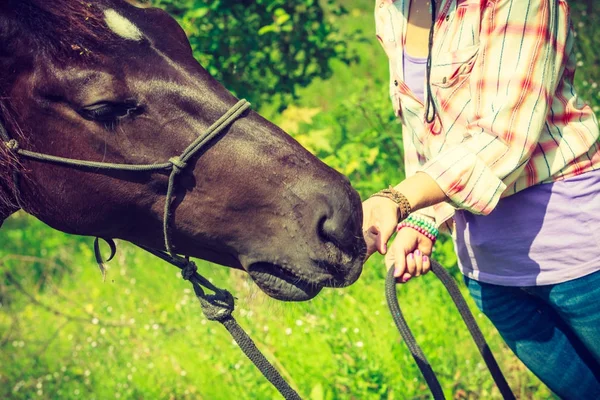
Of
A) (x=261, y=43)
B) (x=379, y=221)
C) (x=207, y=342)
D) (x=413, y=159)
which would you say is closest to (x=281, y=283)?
(x=379, y=221)

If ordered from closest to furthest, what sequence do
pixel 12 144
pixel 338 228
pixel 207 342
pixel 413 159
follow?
pixel 338 228 → pixel 12 144 → pixel 413 159 → pixel 207 342

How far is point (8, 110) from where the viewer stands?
187 cm

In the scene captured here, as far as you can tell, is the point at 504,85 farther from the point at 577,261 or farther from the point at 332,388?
the point at 332,388

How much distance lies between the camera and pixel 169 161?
1.85 meters

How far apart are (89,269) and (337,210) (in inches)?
164

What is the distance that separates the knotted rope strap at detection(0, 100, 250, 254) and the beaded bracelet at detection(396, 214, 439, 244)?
0.61 metres

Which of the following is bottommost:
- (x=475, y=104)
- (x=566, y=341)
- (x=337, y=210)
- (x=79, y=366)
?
(x=79, y=366)

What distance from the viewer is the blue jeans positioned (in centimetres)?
201

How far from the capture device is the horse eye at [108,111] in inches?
71.6

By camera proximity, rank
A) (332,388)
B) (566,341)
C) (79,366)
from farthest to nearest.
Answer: (79,366), (332,388), (566,341)

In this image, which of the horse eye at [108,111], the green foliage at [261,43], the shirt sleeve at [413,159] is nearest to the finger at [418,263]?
the shirt sleeve at [413,159]

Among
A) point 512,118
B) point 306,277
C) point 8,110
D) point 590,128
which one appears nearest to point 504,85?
point 512,118

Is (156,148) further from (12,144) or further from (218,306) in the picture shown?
(218,306)

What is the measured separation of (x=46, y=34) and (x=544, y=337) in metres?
1.70
